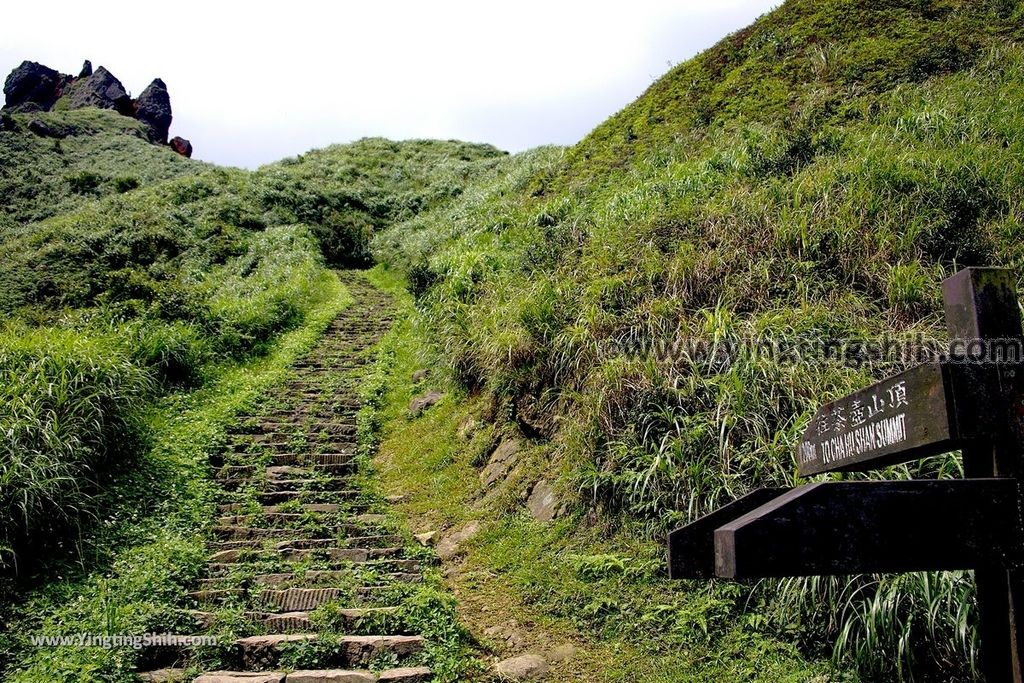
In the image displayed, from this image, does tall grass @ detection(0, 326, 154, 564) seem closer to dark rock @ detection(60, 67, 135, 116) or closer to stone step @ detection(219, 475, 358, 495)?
stone step @ detection(219, 475, 358, 495)

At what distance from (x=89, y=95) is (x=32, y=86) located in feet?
15.9

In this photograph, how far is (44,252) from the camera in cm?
1580

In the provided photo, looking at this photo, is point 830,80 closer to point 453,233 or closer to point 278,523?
point 453,233

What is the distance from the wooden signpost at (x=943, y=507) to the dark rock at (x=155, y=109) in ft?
164

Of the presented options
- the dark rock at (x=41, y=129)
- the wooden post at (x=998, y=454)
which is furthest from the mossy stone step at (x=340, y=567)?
the dark rock at (x=41, y=129)

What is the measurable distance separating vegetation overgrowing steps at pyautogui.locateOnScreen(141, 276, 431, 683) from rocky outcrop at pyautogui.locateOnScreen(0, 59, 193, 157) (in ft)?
135

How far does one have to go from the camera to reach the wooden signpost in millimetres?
1608

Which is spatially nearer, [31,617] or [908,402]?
[908,402]

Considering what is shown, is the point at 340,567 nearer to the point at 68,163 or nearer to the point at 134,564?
the point at 134,564

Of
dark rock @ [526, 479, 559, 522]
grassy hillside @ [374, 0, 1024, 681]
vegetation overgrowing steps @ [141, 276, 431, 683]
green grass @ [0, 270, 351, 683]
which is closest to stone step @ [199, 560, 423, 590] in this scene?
vegetation overgrowing steps @ [141, 276, 431, 683]

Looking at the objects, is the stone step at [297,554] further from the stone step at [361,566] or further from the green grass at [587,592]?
the green grass at [587,592]

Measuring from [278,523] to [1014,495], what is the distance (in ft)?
20.9

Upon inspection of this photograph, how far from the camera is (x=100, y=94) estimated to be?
143ft

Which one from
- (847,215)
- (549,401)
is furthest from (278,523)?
(847,215)
